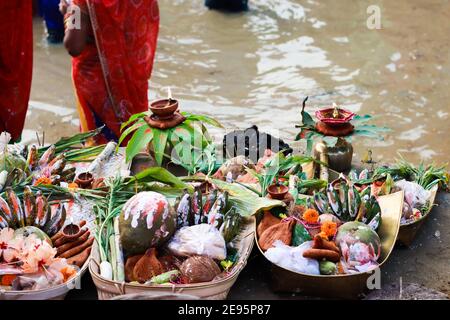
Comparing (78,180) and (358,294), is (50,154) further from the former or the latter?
(358,294)

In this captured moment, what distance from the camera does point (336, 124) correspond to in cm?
307

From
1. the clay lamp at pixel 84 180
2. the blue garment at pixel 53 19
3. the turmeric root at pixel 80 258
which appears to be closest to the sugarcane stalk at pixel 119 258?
the turmeric root at pixel 80 258

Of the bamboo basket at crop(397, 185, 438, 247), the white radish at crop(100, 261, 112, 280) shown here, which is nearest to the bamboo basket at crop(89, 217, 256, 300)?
the white radish at crop(100, 261, 112, 280)

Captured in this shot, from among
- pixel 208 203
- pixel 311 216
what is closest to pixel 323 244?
pixel 311 216

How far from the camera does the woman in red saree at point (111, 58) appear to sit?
3.78 metres

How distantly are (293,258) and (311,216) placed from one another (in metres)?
0.21

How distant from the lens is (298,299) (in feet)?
7.88

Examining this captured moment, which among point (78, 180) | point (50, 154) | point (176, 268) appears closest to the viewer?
point (176, 268)

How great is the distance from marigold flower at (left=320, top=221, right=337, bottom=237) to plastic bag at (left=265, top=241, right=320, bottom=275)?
0.08 m

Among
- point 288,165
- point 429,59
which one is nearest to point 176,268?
point 288,165

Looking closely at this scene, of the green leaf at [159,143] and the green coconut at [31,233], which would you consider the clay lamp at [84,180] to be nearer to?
the green leaf at [159,143]

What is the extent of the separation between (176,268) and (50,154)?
119 centimetres

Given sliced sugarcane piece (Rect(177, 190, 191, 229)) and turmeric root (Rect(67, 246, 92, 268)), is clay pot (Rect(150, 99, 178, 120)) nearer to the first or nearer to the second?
sliced sugarcane piece (Rect(177, 190, 191, 229))

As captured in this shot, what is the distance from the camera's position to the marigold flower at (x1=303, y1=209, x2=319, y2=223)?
2479 mm
